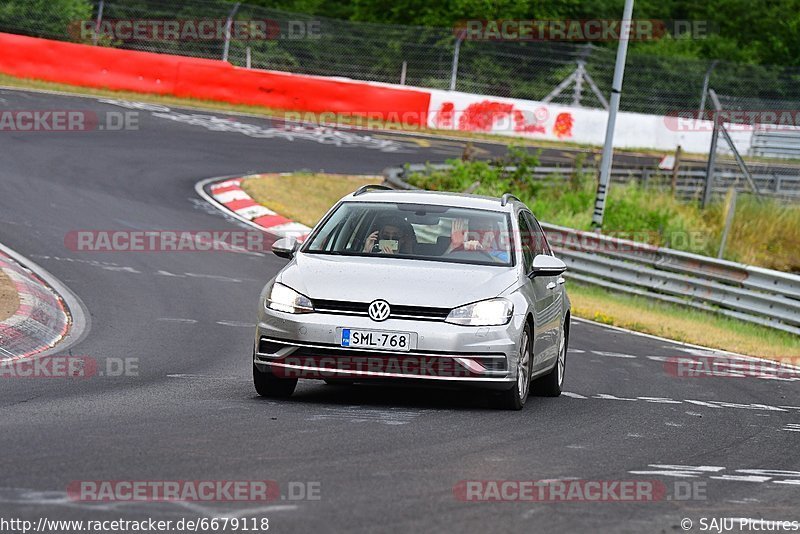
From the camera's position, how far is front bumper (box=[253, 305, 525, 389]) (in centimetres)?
914

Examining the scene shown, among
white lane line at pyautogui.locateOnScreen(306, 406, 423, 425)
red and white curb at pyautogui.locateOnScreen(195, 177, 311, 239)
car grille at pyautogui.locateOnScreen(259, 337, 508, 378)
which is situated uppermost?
car grille at pyautogui.locateOnScreen(259, 337, 508, 378)

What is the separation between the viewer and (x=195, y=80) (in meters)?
35.7

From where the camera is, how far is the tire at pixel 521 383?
9.61 m

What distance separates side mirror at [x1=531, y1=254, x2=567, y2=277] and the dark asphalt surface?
1.00 meters

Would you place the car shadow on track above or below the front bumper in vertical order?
below

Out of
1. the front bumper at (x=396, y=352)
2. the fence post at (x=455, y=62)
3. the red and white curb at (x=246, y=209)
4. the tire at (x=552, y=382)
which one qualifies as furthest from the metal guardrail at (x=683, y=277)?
the fence post at (x=455, y=62)

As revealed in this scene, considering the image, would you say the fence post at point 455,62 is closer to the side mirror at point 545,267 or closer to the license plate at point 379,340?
the side mirror at point 545,267

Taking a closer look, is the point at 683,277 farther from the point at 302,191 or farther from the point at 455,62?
the point at 455,62

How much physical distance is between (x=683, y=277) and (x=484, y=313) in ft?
40.3

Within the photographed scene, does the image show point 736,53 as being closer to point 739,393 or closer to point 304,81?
point 304,81

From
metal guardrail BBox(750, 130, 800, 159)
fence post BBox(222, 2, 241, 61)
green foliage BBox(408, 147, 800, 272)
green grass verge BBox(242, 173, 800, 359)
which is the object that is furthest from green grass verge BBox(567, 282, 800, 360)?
fence post BBox(222, 2, 241, 61)

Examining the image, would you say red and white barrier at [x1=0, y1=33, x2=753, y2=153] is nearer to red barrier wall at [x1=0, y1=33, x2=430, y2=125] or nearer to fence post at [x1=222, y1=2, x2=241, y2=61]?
red barrier wall at [x1=0, y1=33, x2=430, y2=125]

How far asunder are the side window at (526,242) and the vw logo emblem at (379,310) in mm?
1496

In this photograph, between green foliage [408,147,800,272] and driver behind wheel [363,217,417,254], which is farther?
green foliage [408,147,800,272]
